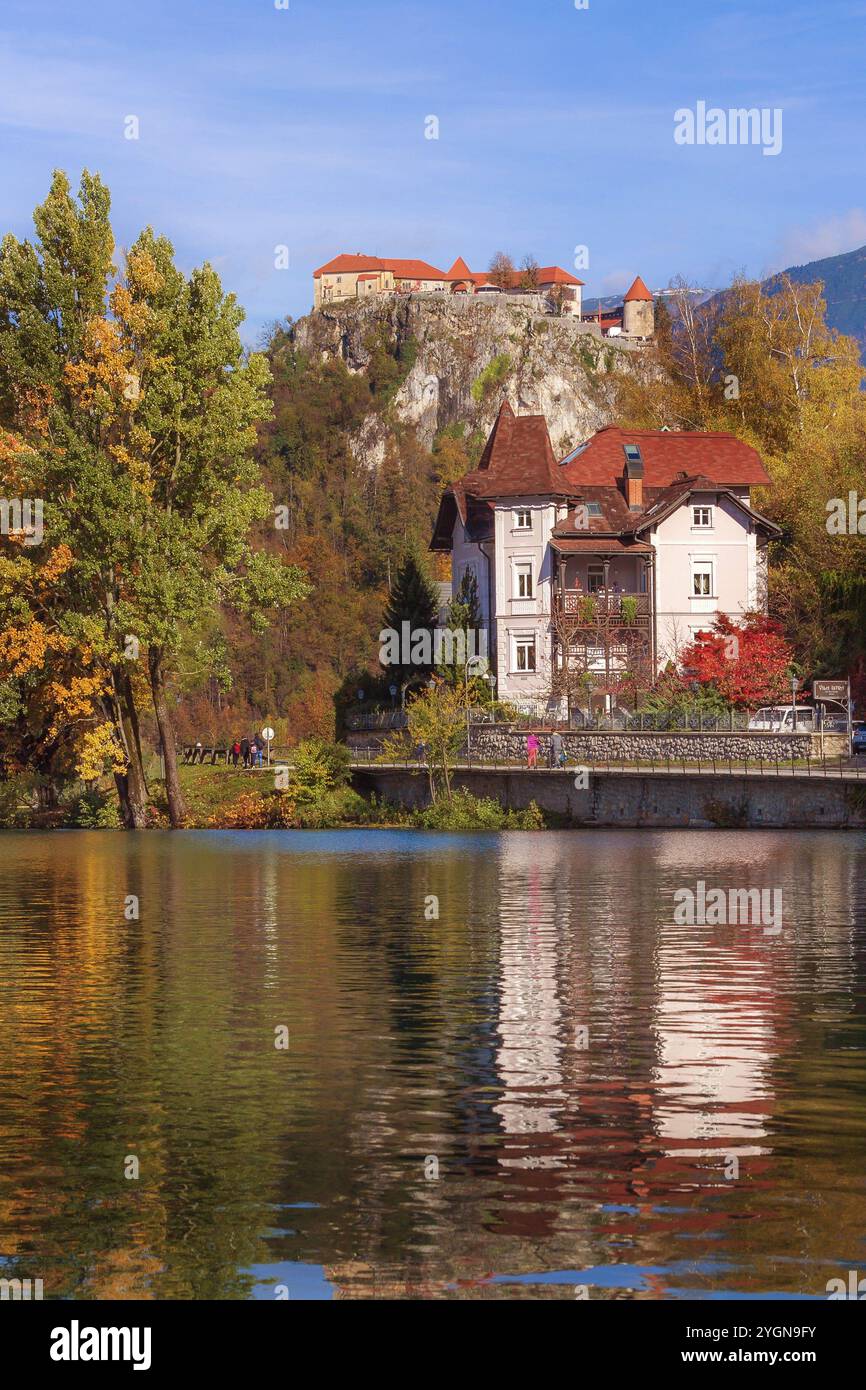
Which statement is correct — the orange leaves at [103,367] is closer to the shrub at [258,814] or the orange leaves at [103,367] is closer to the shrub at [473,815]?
the shrub at [258,814]

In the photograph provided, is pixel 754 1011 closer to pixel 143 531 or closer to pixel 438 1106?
pixel 438 1106

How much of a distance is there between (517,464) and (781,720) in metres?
23.8

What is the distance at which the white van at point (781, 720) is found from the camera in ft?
212

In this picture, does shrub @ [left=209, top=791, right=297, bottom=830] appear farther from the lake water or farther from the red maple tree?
the lake water

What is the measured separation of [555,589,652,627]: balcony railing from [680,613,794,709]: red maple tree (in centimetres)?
394

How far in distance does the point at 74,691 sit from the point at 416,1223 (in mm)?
54164

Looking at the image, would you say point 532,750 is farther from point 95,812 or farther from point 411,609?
point 411,609

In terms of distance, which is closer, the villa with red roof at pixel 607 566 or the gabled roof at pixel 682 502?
the gabled roof at pixel 682 502

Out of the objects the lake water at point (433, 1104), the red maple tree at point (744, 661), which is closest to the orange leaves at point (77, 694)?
the red maple tree at point (744, 661)

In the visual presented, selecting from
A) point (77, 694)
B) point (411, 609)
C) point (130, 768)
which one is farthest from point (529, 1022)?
point (411, 609)

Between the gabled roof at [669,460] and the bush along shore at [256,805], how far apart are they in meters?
20.6

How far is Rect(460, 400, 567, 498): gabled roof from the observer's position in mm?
83688
